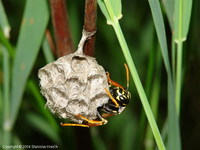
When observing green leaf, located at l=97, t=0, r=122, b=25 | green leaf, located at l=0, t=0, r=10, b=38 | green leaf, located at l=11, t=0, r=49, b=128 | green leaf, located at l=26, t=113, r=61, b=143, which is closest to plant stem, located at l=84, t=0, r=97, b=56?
green leaf, located at l=97, t=0, r=122, b=25

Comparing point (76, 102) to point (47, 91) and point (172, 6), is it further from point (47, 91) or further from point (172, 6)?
point (172, 6)

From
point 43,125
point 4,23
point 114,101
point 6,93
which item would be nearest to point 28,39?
point 4,23

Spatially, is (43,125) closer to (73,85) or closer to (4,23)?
(4,23)

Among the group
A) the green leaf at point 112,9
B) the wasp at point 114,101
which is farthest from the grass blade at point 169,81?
the wasp at point 114,101

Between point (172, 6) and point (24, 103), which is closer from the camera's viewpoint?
point (172, 6)

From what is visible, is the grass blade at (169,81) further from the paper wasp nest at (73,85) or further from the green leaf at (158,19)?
the paper wasp nest at (73,85)

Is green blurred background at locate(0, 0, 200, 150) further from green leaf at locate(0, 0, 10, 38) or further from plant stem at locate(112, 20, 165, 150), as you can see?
plant stem at locate(112, 20, 165, 150)

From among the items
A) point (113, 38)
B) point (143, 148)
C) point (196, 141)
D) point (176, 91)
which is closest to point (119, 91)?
point (176, 91)
